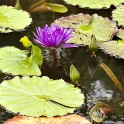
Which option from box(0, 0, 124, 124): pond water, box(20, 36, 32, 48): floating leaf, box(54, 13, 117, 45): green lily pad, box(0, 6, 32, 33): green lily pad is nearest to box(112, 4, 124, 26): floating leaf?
box(54, 13, 117, 45): green lily pad

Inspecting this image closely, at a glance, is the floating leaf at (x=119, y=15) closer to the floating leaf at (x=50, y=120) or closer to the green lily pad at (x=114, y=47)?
the green lily pad at (x=114, y=47)

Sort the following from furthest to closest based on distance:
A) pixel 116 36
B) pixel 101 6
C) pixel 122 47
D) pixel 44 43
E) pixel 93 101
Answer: pixel 101 6, pixel 116 36, pixel 122 47, pixel 44 43, pixel 93 101

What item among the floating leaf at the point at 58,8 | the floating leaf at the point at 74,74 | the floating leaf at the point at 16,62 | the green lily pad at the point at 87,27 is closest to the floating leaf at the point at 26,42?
the floating leaf at the point at 16,62

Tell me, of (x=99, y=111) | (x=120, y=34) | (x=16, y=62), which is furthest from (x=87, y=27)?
(x=99, y=111)

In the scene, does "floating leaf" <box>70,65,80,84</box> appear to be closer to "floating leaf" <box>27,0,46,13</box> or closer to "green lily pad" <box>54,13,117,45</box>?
"green lily pad" <box>54,13,117,45</box>

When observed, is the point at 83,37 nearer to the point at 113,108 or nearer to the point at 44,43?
the point at 44,43

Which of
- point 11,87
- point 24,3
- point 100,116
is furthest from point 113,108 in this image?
point 24,3

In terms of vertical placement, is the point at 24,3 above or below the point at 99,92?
above
